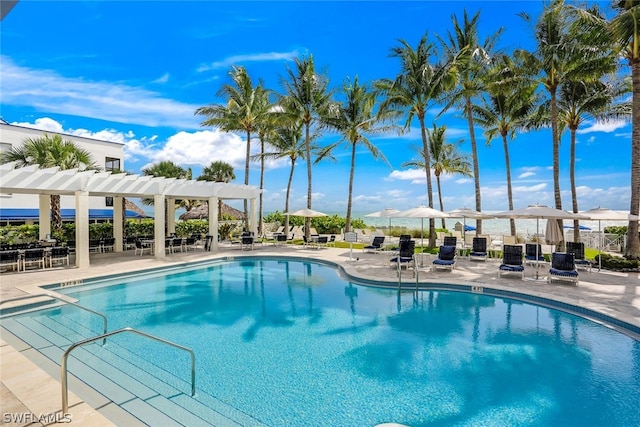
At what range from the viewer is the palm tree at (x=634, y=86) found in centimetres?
1341

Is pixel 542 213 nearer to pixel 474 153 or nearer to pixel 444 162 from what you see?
pixel 474 153

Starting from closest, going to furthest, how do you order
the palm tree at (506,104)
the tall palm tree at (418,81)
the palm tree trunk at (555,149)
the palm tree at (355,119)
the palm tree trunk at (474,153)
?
1. the palm tree trunk at (555,149)
2. the palm tree at (506,104)
3. the tall palm tree at (418,81)
4. the palm tree trunk at (474,153)
5. the palm tree at (355,119)

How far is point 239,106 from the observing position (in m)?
25.8

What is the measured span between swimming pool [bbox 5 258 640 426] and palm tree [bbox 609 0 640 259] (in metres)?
7.78

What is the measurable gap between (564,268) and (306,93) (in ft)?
59.3

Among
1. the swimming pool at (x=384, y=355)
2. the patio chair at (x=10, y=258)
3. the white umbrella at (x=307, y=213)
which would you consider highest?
the white umbrella at (x=307, y=213)

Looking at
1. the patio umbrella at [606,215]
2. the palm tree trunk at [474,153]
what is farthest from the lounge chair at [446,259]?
the palm tree trunk at [474,153]

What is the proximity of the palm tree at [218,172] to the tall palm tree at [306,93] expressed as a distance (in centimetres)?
1204

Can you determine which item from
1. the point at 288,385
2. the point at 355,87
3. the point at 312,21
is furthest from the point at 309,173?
the point at 288,385

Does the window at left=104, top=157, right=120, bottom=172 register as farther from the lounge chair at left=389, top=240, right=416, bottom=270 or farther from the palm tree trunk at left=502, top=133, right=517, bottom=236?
the palm tree trunk at left=502, top=133, right=517, bottom=236

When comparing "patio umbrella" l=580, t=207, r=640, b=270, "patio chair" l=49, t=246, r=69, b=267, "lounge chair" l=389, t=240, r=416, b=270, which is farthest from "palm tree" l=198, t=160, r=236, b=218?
"patio umbrella" l=580, t=207, r=640, b=270

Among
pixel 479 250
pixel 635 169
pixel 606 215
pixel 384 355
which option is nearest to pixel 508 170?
pixel 635 169

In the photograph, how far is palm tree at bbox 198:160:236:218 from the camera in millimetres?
33000

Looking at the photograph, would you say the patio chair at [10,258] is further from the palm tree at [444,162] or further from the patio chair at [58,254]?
the palm tree at [444,162]
